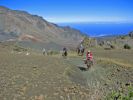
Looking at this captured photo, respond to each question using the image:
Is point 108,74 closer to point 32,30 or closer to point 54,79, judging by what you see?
point 54,79

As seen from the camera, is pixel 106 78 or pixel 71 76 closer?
pixel 71 76

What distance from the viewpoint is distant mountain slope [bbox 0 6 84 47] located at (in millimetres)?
129625

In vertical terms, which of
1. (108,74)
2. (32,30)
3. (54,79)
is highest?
(32,30)

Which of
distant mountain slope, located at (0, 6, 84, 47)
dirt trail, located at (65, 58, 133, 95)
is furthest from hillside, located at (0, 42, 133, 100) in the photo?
distant mountain slope, located at (0, 6, 84, 47)

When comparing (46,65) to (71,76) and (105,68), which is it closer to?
(71,76)

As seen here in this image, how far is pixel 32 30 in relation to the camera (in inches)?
→ 5753

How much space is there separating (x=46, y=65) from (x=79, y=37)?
136080 mm

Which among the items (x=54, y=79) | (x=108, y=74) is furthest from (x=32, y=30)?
(x=54, y=79)

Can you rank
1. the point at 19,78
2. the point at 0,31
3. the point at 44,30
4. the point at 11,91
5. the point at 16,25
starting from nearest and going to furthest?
1. the point at 11,91
2. the point at 19,78
3. the point at 0,31
4. the point at 16,25
5. the point at 44,30

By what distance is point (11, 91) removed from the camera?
19.3 metres

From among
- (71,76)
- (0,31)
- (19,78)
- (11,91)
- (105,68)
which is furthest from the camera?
(0,31)

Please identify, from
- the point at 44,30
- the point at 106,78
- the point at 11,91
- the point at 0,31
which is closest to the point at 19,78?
the point at 11,91

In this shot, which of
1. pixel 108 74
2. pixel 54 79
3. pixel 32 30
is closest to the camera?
pixel 54 79

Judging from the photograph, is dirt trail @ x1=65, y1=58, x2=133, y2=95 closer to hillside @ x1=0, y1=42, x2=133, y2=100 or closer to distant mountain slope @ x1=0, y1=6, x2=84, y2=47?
hillside @ x1=0, y1=42, x2=133, y2=100
